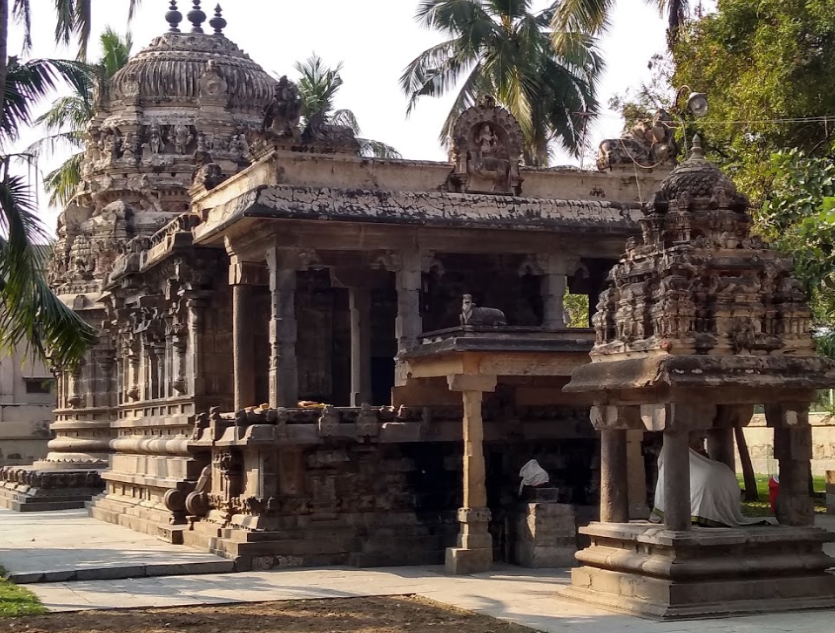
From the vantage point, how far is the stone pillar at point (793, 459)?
465 inches

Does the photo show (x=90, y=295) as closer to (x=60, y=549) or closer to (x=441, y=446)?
(x=60, y=549)

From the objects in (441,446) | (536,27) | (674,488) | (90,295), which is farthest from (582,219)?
(90,295)

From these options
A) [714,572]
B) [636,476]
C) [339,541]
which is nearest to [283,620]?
[714,572]

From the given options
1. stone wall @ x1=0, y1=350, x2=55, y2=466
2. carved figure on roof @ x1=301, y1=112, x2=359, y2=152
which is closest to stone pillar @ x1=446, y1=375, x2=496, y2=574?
carved figure on roof @ x1=301, y1=112, x2=359, y2=152

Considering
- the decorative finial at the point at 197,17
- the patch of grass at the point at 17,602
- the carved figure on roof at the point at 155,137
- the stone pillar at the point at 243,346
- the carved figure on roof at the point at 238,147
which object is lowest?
the patch of grass at the point at 17,602

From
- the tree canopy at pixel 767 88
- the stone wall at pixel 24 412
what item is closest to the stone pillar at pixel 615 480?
the tree canopy at pixel 767 88

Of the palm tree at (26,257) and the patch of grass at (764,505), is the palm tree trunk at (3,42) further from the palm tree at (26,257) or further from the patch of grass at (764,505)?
the patch of grass at (764,505)

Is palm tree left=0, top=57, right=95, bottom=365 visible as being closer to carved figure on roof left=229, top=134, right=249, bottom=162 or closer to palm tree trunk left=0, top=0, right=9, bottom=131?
palm tree trunk left=0, top=0, right=9, bottom=131

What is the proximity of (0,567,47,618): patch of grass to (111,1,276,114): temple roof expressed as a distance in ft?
55.8

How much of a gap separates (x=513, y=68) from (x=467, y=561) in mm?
15420

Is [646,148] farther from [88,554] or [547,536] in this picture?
[88,554]

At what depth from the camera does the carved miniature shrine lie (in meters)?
11.1

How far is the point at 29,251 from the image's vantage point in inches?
547

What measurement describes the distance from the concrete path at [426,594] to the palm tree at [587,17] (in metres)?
14.3
